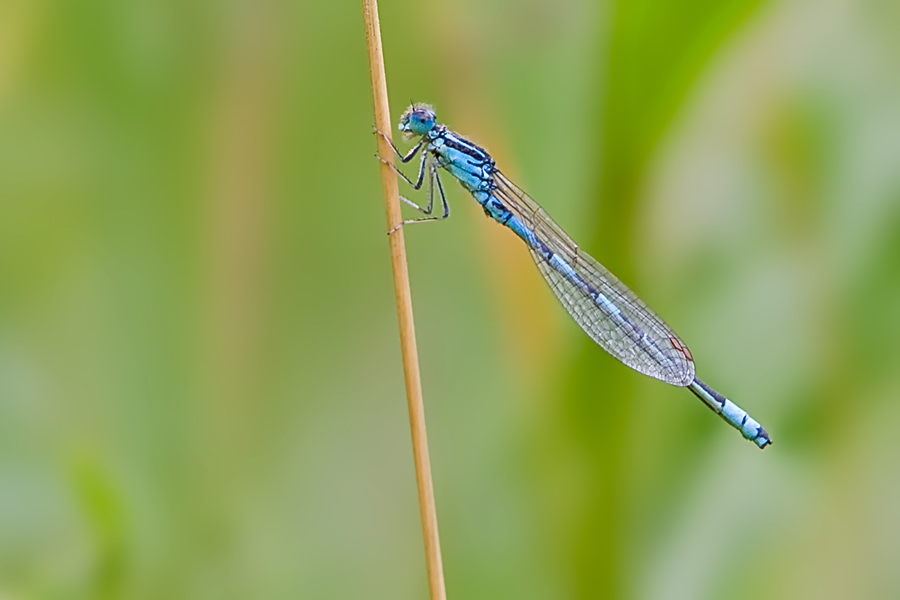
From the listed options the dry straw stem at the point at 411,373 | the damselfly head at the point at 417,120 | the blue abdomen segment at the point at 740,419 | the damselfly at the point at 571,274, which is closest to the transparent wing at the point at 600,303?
the damselfly at the point at 571,274

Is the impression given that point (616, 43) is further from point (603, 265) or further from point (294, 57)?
point (294, 57)

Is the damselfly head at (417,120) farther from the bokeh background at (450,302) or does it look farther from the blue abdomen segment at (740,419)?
the blue abdomen segment at (740,419)

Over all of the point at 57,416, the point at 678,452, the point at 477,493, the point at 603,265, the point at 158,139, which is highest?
the point at 158,139

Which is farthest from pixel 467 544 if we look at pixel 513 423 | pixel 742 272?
pixel 742 272

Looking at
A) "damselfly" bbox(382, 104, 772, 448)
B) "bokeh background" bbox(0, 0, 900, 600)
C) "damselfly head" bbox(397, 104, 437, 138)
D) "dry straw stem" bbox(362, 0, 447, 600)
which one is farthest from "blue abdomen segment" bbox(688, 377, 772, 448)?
"damselfly head" bbox(397, 104, 437, 138)

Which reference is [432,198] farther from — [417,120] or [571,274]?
[571,274]

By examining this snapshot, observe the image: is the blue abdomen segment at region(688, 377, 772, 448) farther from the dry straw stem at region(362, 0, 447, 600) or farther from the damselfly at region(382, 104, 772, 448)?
the dry straw stem at region(362, 0, 447, 600)
